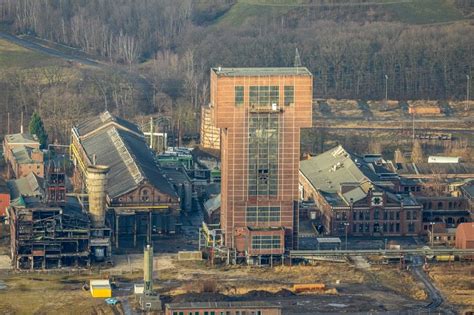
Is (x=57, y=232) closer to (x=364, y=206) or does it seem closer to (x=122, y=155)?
(x=122, y=155)

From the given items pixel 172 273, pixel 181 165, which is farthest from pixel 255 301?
pixel 181 165

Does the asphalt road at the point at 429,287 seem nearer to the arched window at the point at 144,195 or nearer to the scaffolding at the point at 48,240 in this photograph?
the arched window at the point at 144,195

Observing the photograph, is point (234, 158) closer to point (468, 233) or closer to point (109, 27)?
point (468, 233)

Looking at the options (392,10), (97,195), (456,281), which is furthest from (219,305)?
(392,10)

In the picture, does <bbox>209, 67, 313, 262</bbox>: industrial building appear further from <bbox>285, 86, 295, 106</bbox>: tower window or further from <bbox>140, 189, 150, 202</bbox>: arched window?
<bbox>140, 189, 150, 202</bbox>: arched window

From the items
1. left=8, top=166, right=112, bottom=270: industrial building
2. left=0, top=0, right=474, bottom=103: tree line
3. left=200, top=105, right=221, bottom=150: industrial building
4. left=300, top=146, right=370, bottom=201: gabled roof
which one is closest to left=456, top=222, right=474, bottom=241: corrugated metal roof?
left=300, top=146, right=370, bottom=201: gabled roof

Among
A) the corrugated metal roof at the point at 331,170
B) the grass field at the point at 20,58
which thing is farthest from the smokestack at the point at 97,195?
the grass field at the point at 20,58
